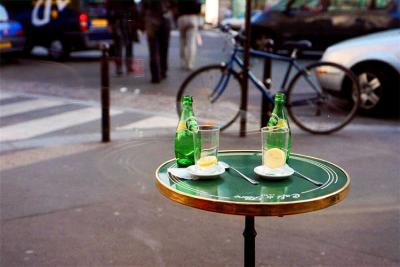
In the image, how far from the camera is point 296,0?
13.4 meters

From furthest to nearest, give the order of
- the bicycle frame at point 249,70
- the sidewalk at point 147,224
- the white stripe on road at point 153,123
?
the white stripe on road at point 153,123 → the bicycle frame at point 249,70 → the sidewalk at point 147,224

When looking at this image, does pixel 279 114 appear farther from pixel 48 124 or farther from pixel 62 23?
pixel 62 23

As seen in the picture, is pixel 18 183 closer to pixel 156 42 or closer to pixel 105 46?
pixel 105 46

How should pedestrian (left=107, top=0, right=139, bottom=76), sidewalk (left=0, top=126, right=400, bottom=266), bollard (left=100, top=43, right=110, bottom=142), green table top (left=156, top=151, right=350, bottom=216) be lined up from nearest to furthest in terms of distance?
1. green table top (left=156, top=151, right=350, bottom=216)
2. sidewalk (left=0, top=126, right=400, bottom=266)
3. bollard (left=100, top=43, right=110, bottom=142)
4. pedestrian (left=107, top=0, right=139, bottom=76)

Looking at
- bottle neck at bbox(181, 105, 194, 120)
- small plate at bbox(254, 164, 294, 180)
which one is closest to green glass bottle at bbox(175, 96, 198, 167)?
bottle neck at bbox(181, 105, 194, 120)

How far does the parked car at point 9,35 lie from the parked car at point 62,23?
0.95 ft

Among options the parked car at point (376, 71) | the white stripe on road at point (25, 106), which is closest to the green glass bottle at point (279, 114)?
the parked car at point (376, 71)

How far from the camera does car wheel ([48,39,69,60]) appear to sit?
12531mm

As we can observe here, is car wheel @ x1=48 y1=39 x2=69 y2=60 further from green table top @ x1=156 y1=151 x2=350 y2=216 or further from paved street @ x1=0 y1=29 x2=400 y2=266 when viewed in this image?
green table top @ x1=156 y1=151 x2=350 y2=216

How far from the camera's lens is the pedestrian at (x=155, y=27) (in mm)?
9688

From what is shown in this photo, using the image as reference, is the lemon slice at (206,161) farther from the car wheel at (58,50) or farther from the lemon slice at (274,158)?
the car wheel at (58,50)

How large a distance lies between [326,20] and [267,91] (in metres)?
7.69

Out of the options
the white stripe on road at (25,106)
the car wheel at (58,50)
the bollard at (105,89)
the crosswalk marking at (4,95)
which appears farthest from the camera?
the car wheel at (58,50)

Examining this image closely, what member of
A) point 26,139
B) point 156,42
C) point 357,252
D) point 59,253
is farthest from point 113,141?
point 156,42
